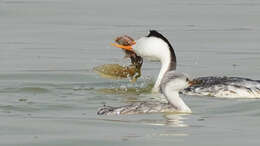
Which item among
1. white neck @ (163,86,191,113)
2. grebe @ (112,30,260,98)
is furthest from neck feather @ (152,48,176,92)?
white neck @ (163,86,191,113)

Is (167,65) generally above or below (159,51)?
below

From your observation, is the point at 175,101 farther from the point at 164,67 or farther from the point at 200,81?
the point at 164,67

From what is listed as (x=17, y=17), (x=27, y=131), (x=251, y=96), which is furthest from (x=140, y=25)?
(x=27, y=131)

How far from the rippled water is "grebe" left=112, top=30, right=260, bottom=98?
14.3 inches

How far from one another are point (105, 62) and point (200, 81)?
4.42 meters

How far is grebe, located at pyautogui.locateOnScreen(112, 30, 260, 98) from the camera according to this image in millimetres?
16672

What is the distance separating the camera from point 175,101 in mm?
14648

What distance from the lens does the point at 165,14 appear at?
2789 centimetres

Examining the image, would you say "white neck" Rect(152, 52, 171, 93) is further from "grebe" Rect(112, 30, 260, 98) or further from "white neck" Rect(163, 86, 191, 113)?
"white neck" Rect(163, 86, 191, 113)

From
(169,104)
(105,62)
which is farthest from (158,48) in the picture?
(105,62)

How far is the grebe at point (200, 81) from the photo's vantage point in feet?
54.7

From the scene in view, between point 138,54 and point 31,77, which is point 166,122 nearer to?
point 138,54

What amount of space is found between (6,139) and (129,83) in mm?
6304

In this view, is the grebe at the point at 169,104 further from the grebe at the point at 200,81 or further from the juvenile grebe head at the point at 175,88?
the grebe at the point at 200,81
